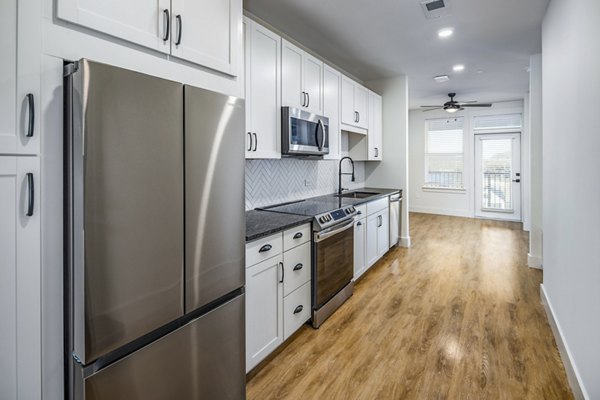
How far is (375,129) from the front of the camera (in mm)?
4852

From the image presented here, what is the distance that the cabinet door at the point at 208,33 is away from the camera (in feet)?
4.78

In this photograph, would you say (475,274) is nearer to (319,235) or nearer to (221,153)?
(319,235)

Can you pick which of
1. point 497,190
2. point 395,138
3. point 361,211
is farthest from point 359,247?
point 497,190

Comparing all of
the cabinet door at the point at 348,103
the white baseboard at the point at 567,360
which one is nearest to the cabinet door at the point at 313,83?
the cabinet door at the point at 348,103

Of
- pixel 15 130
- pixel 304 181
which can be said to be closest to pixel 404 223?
pixel 304 181

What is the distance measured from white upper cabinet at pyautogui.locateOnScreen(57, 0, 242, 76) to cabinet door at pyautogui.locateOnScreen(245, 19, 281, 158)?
55 centimetres

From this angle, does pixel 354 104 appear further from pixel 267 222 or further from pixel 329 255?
pixel 267 222

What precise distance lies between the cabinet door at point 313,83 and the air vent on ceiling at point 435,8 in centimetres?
105

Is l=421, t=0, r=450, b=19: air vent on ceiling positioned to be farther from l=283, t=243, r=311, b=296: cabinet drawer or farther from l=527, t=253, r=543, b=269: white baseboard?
l=527, t=253, r=543, b=269: white baseboard

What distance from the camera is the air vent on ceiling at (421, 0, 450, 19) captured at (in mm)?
2695

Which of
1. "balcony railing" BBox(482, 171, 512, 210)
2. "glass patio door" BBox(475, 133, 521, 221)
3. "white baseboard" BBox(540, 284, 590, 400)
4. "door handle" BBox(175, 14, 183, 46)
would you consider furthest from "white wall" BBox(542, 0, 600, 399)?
"balcony railing" BBox(482, 171, 512, 210)

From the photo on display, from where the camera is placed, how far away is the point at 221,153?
60.3 inches

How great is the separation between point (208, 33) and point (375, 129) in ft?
11.9

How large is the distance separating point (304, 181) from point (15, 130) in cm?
288
